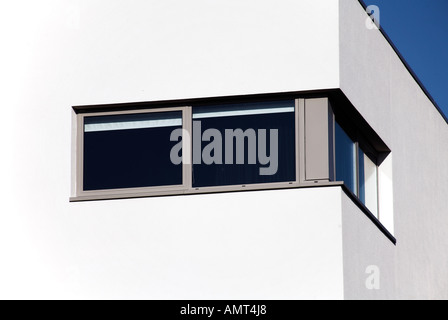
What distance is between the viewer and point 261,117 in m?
13.4

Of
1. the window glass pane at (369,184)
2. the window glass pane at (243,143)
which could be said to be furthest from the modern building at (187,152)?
the window glass pane at (369,184)

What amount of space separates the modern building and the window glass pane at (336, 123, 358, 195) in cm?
4

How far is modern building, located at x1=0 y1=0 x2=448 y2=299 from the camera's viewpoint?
41.8 feet

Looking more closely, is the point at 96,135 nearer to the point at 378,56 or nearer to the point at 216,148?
the point at 216,148

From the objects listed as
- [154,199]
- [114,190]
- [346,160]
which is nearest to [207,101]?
[154,199]

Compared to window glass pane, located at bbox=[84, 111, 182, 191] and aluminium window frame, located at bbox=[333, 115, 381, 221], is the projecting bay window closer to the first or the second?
window glass pane, located at bbox=[84, 111, 182, 191]

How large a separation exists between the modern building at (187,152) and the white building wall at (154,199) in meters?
0.02

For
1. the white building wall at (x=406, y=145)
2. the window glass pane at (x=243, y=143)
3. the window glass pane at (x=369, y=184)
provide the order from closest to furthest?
the window glass pane at (x=243, y=143) < the white building wall at (x=406, y=145) < the window glass pane at (x=369, y=184)

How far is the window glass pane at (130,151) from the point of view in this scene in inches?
530

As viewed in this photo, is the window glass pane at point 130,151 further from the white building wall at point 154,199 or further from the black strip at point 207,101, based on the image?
the white building wall at point 154,199

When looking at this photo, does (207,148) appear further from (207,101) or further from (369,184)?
(369,184)

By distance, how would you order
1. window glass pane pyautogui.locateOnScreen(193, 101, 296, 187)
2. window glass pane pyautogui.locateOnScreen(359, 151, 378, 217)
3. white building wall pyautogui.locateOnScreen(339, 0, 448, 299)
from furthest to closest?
window glass pane pyautogui.locateOnScreen(359, 151, 378, 217), white building wall pyautogui.locateOnScreen(339, 0, 448, 299), window glass pane pyautogui.locateOnScreen(193, 101, 296, 187)

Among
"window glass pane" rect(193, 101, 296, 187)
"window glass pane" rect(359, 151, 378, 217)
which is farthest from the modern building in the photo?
"window glass pane" rect(359, 151, 378, 217)

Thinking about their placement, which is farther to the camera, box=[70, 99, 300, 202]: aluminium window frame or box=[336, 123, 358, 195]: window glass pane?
box=[336, 123, 358, 195]: window glass pane
